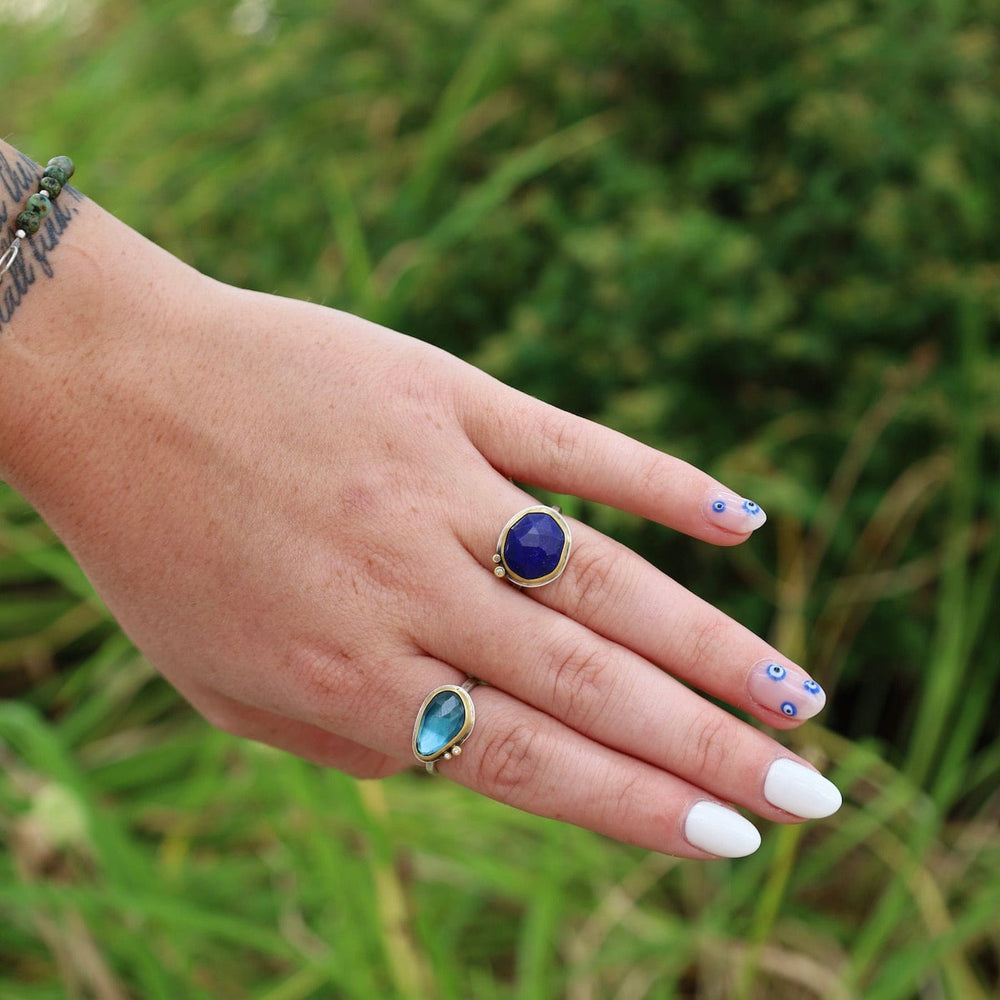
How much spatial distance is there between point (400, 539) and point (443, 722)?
17 cm

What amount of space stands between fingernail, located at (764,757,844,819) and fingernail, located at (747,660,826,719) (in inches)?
1.9

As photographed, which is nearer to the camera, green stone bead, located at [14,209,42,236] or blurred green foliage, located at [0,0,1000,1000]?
green stone bead, located at [14,209,42,236]

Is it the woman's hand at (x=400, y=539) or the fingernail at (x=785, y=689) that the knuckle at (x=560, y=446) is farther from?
the fingernail at (x=785, y=689)

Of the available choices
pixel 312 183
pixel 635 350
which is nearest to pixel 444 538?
pixel 635 350

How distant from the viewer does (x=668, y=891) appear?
1888 mm

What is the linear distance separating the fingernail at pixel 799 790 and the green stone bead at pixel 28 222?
33.0 inches

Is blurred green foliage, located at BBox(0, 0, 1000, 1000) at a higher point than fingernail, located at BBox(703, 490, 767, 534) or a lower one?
higher

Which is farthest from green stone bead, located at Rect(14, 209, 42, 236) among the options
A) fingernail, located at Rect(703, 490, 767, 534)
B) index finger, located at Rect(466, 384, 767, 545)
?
fingernail, located at Rect(703, 490, 767, 534)

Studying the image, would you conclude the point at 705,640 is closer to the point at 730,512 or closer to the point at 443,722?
the point at 730,512

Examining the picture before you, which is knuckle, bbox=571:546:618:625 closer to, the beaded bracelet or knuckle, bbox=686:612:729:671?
knuckle, bbox=686:612:729:671

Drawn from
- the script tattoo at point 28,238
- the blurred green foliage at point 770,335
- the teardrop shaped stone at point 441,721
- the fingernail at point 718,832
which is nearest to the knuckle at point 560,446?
the teardrop shaped stone at point 441,721

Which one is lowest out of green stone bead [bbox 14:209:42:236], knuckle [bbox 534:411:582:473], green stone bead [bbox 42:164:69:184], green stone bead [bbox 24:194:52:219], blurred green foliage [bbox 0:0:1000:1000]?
green stone bead [bbox 14:209:42:236]

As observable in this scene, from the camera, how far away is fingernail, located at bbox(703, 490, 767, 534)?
0.93 meters

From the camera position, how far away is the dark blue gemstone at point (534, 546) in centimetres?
91
